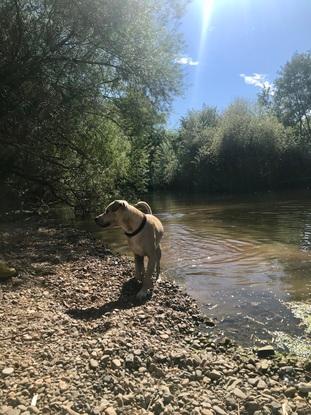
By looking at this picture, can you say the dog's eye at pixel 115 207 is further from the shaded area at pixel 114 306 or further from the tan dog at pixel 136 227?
the shaded area at pixel 114 306

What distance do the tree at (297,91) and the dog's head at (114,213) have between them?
62051 mm

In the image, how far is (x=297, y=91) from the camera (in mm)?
66875

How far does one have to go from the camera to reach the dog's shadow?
23.2 feet

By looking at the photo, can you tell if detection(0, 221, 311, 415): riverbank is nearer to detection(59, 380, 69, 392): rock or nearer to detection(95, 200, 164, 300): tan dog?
detection(59, 380, 69, 392): rock

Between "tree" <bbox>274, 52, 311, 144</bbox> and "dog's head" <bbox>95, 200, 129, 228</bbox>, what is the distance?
2443 inches

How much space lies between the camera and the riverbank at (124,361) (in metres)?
4.48

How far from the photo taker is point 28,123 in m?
15.5

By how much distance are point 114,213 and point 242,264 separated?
4866mm

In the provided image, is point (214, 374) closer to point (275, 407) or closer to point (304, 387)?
point (275, 407)

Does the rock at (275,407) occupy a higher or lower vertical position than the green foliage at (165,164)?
lower

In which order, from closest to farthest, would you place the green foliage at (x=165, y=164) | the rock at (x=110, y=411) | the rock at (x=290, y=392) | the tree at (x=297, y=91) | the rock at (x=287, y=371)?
the rock at (x=110, y=411) → the rock at (x=290, y=392) → the rock at (x=287, y=371) → the green foliage at (x=165, y=164) → the tree at (x=297, y=91)

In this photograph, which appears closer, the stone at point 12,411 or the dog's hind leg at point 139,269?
the stone at point 12,411

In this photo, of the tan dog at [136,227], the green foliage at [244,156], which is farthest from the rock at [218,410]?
the green foliage at [244,156]

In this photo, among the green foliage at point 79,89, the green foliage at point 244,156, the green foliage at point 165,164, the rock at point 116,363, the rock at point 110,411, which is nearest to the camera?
the rock at point 110,411
